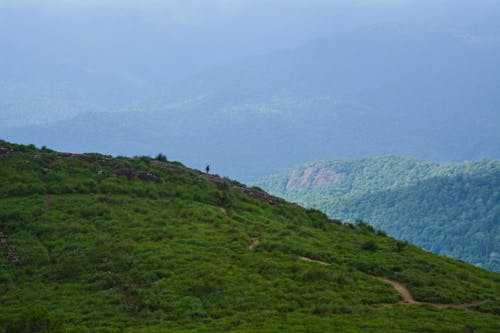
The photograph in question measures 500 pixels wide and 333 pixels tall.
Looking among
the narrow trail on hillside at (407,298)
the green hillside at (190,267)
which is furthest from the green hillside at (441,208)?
the narrow trail on hillside at (407,298)

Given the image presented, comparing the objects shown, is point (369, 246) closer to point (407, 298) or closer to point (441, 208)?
point (407, 298)

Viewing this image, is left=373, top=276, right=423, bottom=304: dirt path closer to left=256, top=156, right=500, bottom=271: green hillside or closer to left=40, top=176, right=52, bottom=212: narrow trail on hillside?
left=40, top=176, right=52, bottom=212: narrow trail on hillside

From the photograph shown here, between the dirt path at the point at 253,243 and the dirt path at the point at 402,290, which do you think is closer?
the dirt path at the point at 402,290

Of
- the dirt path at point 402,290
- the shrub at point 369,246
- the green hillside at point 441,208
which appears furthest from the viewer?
the green hillside at point 441,208

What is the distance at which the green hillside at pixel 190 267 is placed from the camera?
21000 millimetres

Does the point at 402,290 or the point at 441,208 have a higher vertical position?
the point at 441,208

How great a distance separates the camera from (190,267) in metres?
25.3

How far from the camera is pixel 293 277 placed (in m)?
25.1

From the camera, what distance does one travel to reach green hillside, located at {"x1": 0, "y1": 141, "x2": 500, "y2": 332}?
21000mm

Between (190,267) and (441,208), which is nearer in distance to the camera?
(190,267)

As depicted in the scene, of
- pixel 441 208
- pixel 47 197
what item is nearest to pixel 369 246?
pixel 47 197

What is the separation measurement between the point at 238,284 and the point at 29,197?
1393 centimetres

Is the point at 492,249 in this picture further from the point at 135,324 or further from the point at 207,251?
the point at 135,324

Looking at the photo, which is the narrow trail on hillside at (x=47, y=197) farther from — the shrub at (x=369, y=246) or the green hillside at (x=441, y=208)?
the green hillside at (x=441, y=208)
